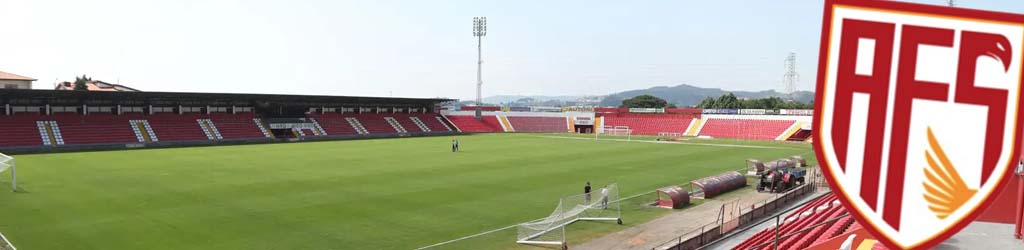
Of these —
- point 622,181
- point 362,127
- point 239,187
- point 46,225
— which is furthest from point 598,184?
point 362,127

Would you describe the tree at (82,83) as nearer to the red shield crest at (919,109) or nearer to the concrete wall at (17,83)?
the concrete wall at (17,83)

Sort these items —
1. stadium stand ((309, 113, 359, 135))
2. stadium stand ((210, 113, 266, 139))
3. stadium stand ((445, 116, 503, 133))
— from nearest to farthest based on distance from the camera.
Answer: stadium stand ((210, 113, 266, 139)) < stadium stand ((309, 113, 359, 135)) < stadium stand ((445, 116, 503, 133))

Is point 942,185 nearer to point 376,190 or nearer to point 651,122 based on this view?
point 376,190

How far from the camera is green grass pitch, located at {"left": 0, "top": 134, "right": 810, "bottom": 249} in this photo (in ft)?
55.0

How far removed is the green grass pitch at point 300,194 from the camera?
16.8 meters

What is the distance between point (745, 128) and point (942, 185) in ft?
239

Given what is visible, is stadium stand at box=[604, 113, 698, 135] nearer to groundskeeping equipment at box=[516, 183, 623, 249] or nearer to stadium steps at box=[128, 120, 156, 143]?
stadium steps at box=[128, 120, 156, 143]

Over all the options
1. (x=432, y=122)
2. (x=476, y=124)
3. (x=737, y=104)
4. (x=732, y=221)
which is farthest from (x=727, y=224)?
(x=737, y=104)

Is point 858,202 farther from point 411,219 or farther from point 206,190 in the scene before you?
point 206,190

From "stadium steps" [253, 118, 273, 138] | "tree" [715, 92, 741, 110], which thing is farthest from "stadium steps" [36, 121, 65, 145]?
"tree" [715, 92, 741, 110]

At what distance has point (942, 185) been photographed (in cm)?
332

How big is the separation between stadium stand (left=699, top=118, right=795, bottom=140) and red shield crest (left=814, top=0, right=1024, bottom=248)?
68820mm

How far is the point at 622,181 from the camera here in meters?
29.2

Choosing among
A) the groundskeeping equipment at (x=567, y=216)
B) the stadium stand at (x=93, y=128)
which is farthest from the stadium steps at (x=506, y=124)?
the groundskeeping equipment at (x=567, y=216)
